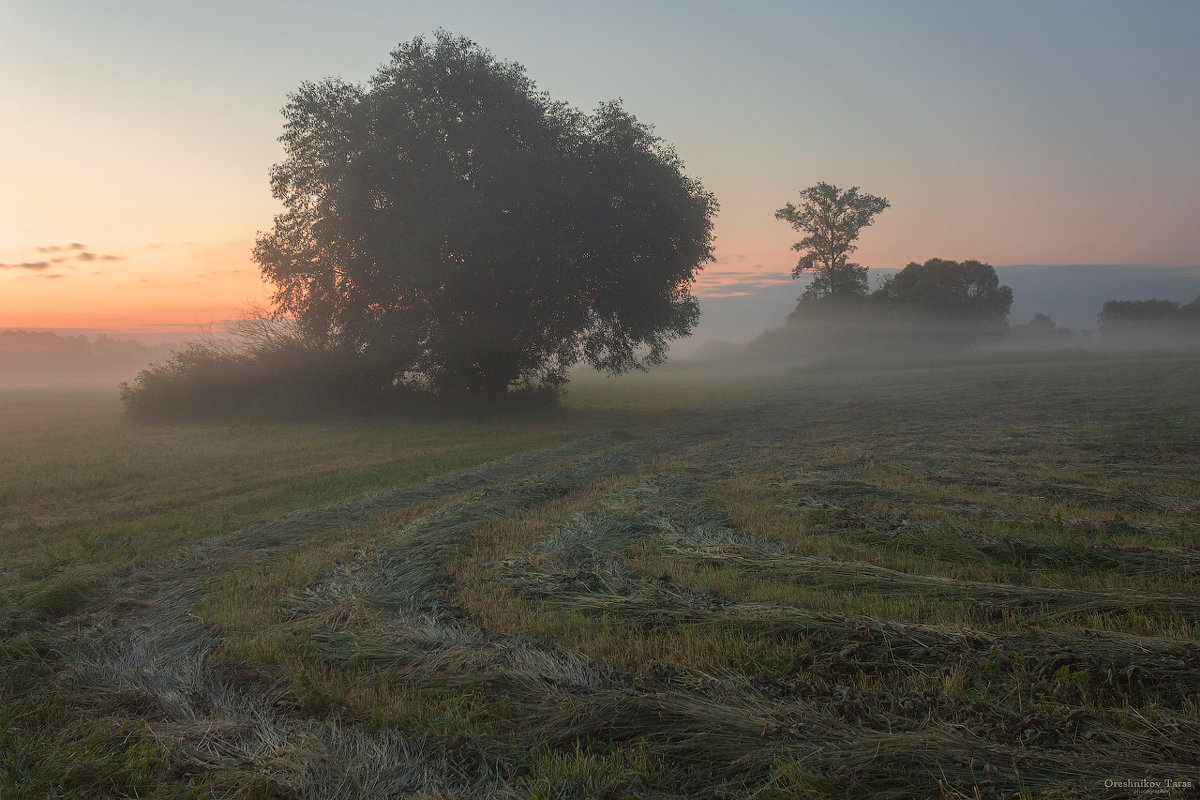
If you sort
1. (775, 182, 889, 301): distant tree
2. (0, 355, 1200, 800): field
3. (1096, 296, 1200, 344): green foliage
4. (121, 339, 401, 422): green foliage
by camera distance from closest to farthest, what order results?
(0, 355, 1200, 800): field
(121, 339, 401, 422): green foliage
(775, 182, 889, 301): distant tree
(1096, 296, 1200, 344): green foliage

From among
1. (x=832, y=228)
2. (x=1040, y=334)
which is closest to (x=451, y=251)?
(x=832, y=228)

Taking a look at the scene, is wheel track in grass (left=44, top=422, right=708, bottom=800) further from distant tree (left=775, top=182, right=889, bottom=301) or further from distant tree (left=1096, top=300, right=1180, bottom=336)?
distant tree (left=1096, top=300, right=1180, bottom=336)

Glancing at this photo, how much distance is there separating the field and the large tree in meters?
10.2

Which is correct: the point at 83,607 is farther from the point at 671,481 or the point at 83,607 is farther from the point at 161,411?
A: the point at 161,411

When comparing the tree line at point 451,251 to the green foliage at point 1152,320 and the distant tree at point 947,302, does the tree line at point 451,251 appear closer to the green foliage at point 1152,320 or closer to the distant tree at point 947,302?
the distant tree at point 947,302

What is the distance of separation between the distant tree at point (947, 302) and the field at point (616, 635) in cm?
5231

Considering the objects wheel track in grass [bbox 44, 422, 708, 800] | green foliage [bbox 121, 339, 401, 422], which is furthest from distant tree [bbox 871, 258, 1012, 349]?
wheel track in grass [bbox 44, 422, 708, 800]

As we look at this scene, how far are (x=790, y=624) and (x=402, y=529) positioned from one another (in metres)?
4.97

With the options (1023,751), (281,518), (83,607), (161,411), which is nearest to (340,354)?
(161,411)

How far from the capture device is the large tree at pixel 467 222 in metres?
18.5

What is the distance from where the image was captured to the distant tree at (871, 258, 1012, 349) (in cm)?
5762

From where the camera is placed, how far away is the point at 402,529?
24.6ft

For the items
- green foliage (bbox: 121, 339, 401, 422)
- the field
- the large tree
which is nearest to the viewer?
the field

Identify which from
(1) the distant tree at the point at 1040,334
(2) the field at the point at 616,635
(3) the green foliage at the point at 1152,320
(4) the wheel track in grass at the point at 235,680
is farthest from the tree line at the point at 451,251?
(3) the green foliage at the point at 1152,320
